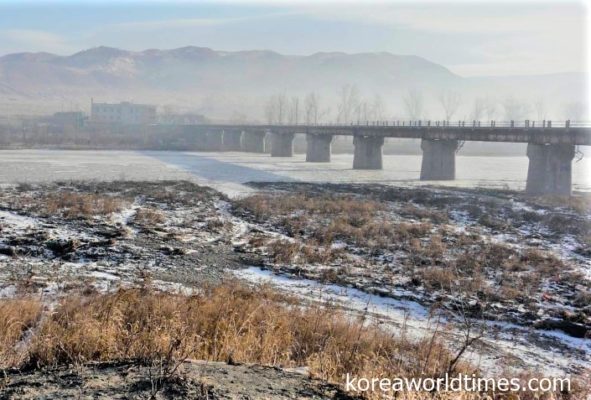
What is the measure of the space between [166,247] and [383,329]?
11.5 metres

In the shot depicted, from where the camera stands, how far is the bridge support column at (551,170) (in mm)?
47031

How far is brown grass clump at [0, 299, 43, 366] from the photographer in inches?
279

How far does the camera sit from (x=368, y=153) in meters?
76.4

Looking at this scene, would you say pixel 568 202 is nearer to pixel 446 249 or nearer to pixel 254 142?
pixel 446 249

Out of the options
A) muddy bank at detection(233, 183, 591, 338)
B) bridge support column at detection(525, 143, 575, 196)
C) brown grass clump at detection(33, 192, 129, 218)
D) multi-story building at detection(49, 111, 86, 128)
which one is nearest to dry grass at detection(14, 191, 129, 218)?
brown grass clump at detection(33, 192, 129, 218)

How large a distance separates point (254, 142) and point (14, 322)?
11532cm

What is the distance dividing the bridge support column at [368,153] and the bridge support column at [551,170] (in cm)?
2849

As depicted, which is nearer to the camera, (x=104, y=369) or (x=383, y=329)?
(x=104, y=369)

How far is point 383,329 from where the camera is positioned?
11.7 metres

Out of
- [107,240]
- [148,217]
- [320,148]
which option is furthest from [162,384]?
[320,148]

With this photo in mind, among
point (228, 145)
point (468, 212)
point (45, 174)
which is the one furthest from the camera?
point (228, 145)

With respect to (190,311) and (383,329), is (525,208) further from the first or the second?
(190,311)

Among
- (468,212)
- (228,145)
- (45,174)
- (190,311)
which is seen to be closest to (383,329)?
(190,311)

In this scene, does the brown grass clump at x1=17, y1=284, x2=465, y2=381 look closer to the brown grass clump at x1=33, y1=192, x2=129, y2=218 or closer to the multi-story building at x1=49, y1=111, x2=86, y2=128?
the brown grass clump at x1=33, y1=192, x2=129, y2=218
